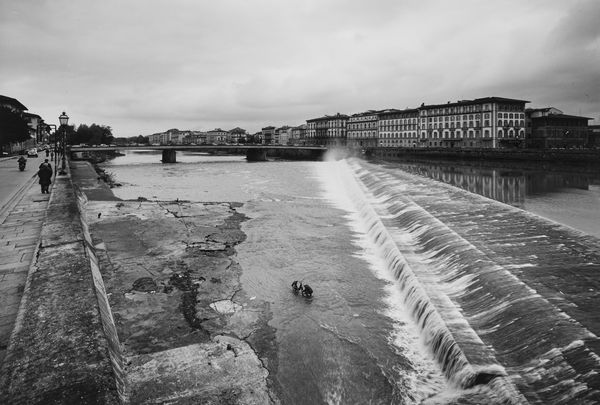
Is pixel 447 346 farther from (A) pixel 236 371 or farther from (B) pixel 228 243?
(B) pixel 228 243

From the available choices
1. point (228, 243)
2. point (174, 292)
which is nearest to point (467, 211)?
point (228, 243)

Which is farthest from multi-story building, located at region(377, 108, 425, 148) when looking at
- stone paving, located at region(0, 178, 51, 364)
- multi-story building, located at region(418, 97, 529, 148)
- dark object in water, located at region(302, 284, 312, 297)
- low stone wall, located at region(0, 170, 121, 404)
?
low stone wall, located at region(0, 170, 121, 404)

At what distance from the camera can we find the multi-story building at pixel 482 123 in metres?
91.1

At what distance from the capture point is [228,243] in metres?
15.3

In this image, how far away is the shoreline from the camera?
21.6 ft

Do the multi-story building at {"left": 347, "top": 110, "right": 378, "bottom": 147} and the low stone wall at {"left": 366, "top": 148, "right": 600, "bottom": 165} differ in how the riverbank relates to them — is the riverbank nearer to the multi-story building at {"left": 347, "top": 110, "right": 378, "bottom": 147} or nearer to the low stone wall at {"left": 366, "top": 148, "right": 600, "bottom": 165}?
the low stone wall at {"left": 366, "top": 148, "right": 600, "bottom": 165}

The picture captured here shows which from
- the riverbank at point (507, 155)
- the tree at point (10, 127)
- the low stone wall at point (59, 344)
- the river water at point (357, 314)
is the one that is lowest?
the river water at point (357, 314)

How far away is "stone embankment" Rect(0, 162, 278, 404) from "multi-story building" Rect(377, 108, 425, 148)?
105087 mm

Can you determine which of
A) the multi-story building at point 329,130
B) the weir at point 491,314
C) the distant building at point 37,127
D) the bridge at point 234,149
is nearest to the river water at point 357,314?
the weir at point 491,314

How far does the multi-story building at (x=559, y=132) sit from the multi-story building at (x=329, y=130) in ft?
206

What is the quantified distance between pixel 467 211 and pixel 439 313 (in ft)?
34.8

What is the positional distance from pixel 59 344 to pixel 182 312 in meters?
3.91

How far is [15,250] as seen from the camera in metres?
10.5

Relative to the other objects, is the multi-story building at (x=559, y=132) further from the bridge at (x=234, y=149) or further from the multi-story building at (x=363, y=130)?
the bridge at (x=234, y=149)
